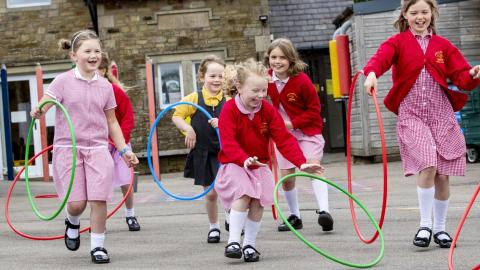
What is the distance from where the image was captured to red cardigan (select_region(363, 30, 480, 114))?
754 cm

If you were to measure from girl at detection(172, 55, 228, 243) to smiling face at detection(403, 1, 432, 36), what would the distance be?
1.98 metres

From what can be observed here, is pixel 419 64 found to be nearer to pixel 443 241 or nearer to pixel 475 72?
pixel 475 72

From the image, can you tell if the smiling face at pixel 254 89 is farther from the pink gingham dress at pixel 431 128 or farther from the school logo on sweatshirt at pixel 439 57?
the school logo on sweatshirt at pixel 439 57

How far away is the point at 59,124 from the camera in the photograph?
7.71m

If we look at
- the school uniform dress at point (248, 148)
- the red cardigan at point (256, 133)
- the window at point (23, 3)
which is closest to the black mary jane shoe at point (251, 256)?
the school uniform dress at point (248, 148)

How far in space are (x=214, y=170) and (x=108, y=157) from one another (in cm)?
153

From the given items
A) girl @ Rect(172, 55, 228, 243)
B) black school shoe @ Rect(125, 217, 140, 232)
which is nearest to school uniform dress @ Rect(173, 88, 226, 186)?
girl @ Rect(172, 55, 228, 243)

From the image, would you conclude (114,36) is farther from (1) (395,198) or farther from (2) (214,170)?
(2) (214,170)

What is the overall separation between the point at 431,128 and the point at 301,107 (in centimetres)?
177

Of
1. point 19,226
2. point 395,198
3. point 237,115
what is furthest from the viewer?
point 395,198

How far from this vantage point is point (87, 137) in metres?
7.58

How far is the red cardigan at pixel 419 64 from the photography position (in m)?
7.54

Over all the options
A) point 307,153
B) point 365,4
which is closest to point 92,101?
point 307,153

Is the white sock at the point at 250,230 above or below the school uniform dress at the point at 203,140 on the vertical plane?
below
